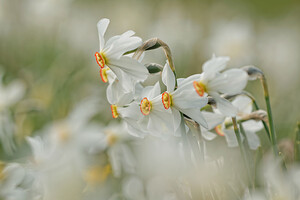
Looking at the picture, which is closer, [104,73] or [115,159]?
[104,73]

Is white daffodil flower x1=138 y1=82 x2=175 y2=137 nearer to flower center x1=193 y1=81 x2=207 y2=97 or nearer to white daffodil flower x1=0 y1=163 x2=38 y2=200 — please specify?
flower center x1=193 y1=81 x2=207 y2=97

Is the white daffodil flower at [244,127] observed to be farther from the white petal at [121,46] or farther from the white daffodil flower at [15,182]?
the white daffodil flower at [15,182]

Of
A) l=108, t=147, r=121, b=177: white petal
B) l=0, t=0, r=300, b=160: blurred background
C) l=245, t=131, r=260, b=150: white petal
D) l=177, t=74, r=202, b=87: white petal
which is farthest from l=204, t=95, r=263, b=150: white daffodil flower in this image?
l=0, t=0, r=300, b=160: blurred background

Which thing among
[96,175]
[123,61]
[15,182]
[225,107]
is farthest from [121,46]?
[96,175]

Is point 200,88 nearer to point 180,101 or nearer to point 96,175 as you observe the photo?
point 180,101

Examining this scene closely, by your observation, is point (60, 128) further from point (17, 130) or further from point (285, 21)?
point (285, 21)

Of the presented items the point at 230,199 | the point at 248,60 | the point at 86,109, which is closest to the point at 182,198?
the point at 230,199

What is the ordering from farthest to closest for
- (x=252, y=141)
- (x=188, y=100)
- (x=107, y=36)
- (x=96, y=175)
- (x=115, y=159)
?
(x=107, y=36) < (x=96, y=175) < (x=115, y=159) < (x=252, y=141) < (x=188, y=100)

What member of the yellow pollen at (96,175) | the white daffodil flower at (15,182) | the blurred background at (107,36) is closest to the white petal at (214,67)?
the white daffodil flower at (15,182)
